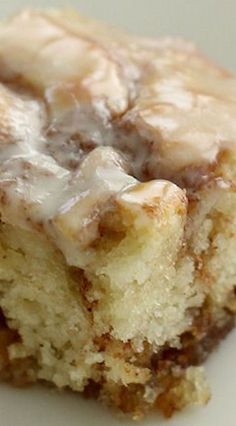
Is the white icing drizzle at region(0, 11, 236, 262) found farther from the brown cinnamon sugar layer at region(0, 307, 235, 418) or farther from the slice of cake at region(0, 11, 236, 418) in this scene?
the brown cinnamon sugar layer at region(0, 307, 235, 418)

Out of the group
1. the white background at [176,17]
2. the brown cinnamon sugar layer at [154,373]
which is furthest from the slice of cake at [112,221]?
the white background at [176,17]

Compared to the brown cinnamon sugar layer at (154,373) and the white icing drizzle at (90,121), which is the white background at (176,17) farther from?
the brown cinnamon sugar layer at (154,373)

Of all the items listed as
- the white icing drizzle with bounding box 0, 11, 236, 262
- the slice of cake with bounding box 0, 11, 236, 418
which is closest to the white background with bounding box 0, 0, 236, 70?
the white icing drizzle with bounding box 0, 11, 236, 262

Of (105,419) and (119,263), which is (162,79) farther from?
(105,419)

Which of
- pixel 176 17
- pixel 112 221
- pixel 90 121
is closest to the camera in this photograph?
pixel 112 221

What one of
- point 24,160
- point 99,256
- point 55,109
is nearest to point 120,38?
point 55,109

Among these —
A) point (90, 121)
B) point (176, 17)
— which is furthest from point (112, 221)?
point (176, 17)

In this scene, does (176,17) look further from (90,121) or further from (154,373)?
(154,373)
